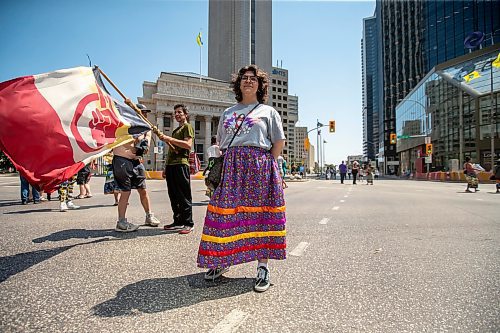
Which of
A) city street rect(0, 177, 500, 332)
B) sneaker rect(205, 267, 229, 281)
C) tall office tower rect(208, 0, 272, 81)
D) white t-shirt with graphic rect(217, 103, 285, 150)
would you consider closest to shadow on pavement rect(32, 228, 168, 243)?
city street rect(0, 177, 500, 332)

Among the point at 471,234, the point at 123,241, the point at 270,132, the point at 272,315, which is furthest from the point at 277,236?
the point at 471,234

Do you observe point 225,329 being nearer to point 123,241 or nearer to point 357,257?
point 357,257

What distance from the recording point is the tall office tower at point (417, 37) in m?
61.5

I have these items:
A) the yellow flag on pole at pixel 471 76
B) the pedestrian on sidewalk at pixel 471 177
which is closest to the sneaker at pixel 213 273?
the pedestrian on sidewalk at pixel 471 177

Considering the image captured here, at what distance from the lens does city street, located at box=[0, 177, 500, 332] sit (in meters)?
2.07

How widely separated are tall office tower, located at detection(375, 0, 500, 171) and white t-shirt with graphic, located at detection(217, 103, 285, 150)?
7494cm

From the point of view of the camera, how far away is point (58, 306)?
2.31 metres

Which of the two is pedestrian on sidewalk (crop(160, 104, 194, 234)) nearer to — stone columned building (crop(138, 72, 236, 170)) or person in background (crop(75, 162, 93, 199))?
person in background (crop(75, 162, 93, 199))

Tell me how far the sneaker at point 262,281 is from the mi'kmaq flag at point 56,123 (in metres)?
2.07

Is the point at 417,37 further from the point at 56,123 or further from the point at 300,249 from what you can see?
the point at 56,123

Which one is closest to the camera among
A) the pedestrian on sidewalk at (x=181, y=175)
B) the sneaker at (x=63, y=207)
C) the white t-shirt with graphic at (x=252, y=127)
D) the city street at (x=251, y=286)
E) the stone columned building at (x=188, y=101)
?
the city street at (x=251, y=286)

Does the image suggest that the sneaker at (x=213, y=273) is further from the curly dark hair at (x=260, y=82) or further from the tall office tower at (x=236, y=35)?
the tall office tower at (x=236, y=35)

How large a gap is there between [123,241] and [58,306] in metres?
2.18

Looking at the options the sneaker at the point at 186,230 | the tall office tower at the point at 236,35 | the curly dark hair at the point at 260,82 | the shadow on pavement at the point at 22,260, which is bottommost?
the shadow on pavement at the point at 22,260
